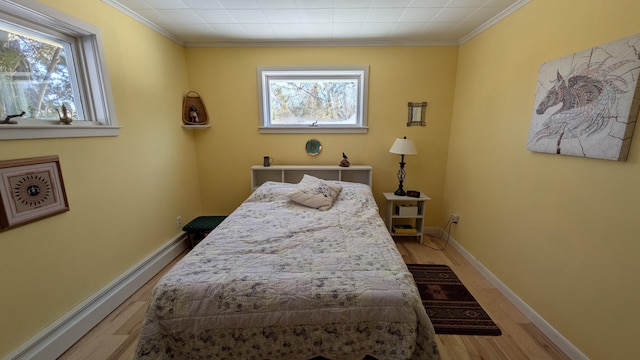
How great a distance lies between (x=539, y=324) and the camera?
1754 mm

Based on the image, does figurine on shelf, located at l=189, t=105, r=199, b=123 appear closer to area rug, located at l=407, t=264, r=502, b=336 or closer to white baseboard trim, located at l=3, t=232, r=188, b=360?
white baseboard trim, located at l=3, t=232, r=188, b=360

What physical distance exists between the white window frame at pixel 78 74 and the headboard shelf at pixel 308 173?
1506 mm

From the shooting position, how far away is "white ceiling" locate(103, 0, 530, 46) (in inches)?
78.7

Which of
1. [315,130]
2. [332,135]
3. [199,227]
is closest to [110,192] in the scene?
[199,227]

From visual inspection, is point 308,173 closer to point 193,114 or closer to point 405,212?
point 405,212

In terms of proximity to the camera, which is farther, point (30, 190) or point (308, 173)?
point (308, 173)

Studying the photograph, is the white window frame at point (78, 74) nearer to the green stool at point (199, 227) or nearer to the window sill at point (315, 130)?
the green stool at point (199, 227)

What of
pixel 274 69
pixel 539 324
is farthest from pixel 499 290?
pixel 274 69

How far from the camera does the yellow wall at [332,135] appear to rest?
2938 millimetres

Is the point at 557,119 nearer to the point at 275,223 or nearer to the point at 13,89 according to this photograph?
the point at 275,223

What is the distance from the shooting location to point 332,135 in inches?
123

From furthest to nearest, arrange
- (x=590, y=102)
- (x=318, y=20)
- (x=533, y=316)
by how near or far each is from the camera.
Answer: (x=318, y=20) → (x=533, y=316) → (x=590, y=102)

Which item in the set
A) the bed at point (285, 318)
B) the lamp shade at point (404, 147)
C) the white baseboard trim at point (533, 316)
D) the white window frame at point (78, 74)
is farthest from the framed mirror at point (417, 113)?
the white window frame at point (78, 74)

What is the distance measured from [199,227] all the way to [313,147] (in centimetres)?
→ 160
